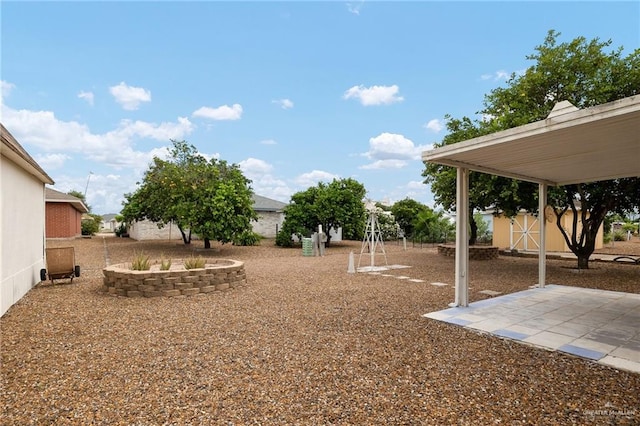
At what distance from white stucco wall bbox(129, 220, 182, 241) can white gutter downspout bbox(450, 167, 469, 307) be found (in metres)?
20.6

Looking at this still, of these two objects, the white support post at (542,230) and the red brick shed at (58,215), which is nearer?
the white support post at (542,230)

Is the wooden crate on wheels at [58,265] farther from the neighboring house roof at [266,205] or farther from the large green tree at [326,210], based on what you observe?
the neighboring house roof at [266,205]

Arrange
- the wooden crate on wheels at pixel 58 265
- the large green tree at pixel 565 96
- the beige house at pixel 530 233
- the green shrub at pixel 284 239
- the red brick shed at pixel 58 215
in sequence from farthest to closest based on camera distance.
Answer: the red brick shed at pixel 58 215 < the green shrub at pixel 284 239 < the beige house at pixel 530 233 < the large green tree at pixel 565 96 < the wooden crate on wheels at pixel 58 265

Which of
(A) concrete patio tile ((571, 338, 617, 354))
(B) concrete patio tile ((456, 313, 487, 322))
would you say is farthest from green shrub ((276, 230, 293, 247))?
(A) concrete patio tile ((571, 338, 617, 354))

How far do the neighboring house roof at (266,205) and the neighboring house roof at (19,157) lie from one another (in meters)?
16.4

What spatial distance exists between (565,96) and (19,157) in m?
12.1

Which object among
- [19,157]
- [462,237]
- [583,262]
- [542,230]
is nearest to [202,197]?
[19,157]

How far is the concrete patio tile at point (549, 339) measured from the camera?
4086mm

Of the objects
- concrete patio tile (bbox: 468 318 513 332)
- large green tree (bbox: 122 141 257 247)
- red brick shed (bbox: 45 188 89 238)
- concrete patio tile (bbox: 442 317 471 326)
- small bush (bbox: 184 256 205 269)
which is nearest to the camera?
concrete patio tile (bbox: 468 318 513 332)

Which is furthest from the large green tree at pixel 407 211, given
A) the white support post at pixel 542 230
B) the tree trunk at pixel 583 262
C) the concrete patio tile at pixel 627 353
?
the concrete patio tile at pixel 627 353

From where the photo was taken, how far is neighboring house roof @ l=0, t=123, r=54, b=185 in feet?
16.9

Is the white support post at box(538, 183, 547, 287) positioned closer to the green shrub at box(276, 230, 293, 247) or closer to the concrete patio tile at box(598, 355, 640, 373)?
the concrete patio tile at box(598, 355, 640, 373)

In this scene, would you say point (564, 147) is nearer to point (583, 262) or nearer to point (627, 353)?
point (627, 353)

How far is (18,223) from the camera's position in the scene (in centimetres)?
638
